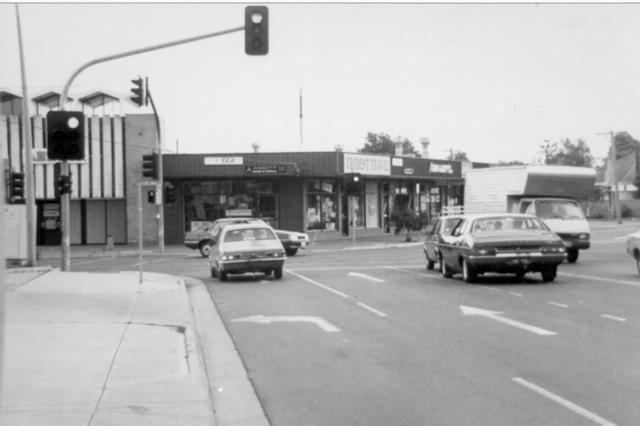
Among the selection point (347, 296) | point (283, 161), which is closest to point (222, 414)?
point (347, 296)

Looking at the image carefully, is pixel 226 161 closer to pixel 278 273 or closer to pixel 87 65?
pixel 278 273

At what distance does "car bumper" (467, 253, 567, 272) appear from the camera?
1809 cm

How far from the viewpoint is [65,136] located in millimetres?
17938

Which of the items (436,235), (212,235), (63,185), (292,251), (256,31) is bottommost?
(292,251)

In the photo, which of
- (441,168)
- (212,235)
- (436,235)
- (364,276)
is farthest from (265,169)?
(364,276)

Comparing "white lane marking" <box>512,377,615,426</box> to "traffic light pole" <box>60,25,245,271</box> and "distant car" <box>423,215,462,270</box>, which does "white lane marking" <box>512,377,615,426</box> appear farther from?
"distant car" <box>423,215,462,270</box>

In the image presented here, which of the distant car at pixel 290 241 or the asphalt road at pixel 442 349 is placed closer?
the asphalt road at pixel 442 349

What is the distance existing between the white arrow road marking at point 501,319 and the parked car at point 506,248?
12.7 feet

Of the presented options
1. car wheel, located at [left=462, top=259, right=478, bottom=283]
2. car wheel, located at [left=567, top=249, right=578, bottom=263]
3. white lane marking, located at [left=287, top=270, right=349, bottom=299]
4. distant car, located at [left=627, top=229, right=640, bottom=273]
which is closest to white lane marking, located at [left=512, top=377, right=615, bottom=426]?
white lane marking, located at [left=287, top=270, right=349, bottom=299]

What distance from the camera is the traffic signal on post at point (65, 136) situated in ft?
58.5

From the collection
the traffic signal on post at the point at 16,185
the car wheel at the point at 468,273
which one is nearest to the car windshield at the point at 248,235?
the car wheel at the point at 468,273

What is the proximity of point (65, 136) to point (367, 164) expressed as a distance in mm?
32085

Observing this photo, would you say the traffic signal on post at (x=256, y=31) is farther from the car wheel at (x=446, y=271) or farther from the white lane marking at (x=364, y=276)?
the car wheel at (x=446, y=271)

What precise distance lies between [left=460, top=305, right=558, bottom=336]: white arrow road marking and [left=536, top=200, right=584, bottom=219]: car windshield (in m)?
13.0
